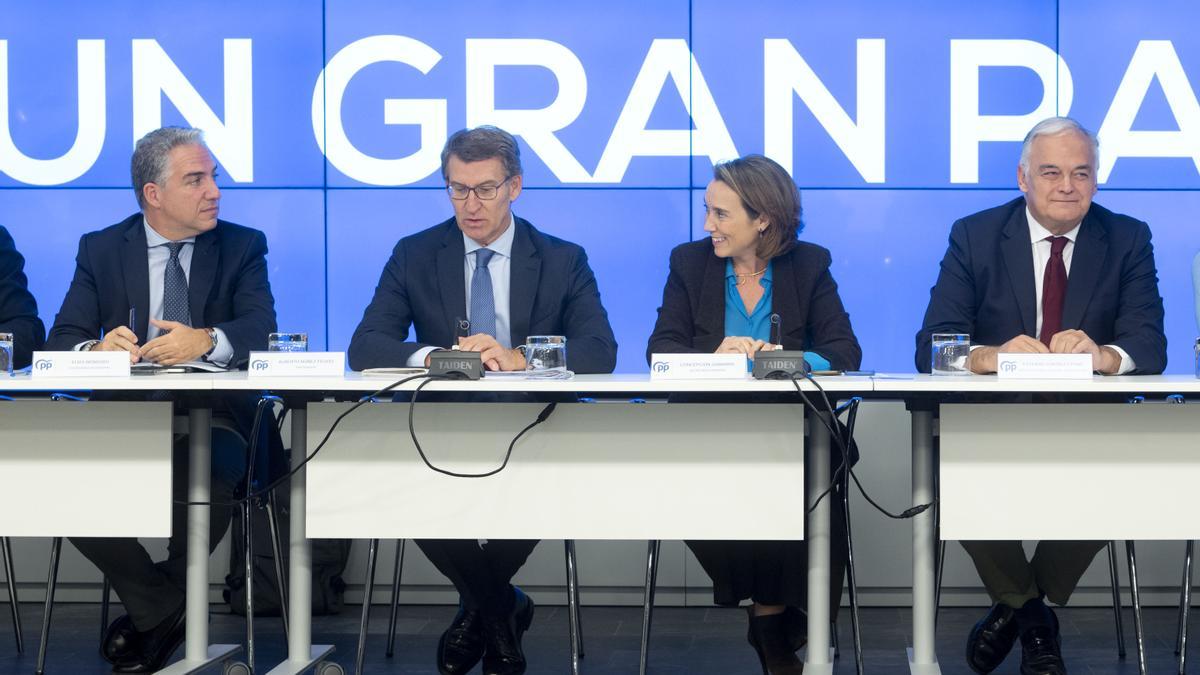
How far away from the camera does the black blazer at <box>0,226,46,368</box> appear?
10.6 feet

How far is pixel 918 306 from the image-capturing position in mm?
4297

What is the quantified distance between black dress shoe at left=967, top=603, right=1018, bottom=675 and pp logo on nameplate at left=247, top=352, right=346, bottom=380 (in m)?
1.56

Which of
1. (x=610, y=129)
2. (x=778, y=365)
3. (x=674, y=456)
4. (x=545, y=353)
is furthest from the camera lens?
(x=610, y=129)

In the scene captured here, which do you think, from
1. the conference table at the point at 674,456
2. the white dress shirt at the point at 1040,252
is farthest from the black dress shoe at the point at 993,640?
the white dress shirt at the point at 1040,252

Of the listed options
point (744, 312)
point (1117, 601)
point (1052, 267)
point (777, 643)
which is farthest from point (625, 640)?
point (1052, 267)

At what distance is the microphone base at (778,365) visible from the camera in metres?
2.33

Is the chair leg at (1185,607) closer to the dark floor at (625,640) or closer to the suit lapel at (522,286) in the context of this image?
the dark floor at (625,640)

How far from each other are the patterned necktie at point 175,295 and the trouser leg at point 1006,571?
2.01 m

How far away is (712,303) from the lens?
3.16 metres

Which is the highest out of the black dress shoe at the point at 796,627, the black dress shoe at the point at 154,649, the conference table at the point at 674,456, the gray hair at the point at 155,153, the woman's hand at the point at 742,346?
the gray hair at the point at 155,153

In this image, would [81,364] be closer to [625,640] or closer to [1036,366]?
[625,640]

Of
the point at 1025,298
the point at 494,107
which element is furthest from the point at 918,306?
the point at 494,107

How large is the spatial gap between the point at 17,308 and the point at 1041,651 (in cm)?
264

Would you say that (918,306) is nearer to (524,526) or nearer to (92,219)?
(524,526)
